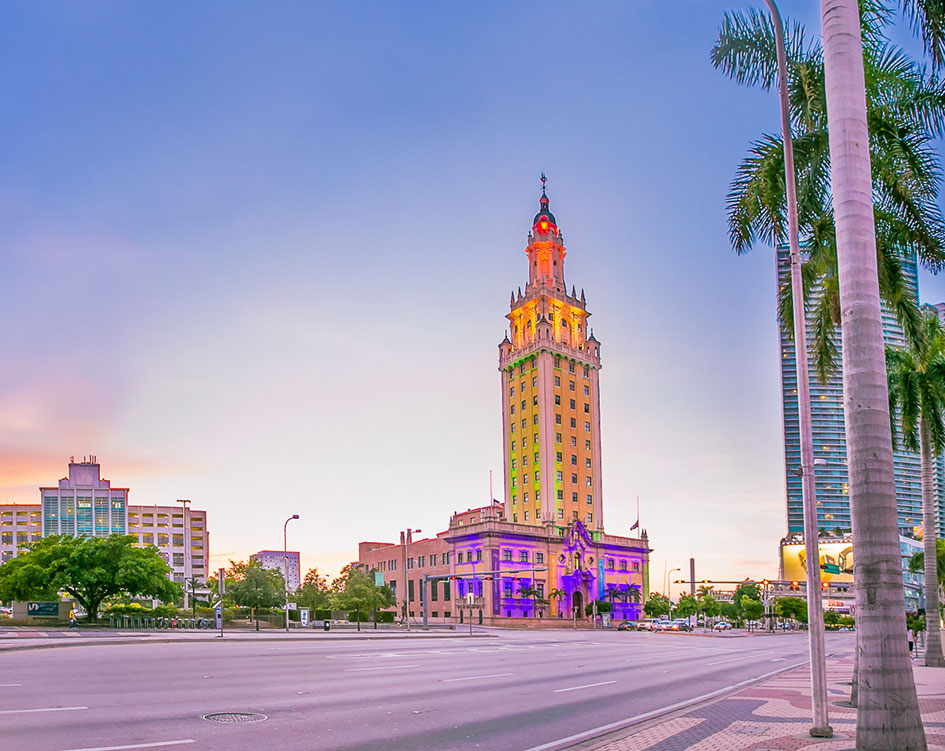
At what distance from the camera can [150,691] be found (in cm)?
1747

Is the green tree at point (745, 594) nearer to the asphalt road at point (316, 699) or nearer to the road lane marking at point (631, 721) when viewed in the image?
the asphalt road at point (316, 699)

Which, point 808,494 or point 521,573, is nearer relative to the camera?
point 808,494

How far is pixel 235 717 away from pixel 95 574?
2208 inches

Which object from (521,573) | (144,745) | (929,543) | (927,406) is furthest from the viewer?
(521,573)

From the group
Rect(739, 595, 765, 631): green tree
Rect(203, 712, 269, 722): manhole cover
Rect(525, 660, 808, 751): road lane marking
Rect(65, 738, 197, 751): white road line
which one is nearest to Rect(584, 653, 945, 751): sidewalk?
Rect(525, 660, 808, 751): road lane marking

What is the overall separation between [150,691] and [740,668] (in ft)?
78.3

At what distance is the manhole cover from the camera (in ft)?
45.5

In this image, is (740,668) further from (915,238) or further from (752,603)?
(752,603)

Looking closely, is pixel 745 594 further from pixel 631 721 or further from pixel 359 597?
pixel 631 721

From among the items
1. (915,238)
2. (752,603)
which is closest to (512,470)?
(752,603)

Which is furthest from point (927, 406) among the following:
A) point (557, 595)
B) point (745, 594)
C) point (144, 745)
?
point (745, 594)

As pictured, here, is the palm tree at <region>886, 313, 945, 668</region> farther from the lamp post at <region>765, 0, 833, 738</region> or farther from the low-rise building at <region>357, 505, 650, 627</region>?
the low-rise building at <region>357, 505, 650, 627</region>

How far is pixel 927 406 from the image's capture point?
32031mm

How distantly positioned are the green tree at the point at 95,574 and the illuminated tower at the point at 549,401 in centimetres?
6420
